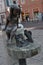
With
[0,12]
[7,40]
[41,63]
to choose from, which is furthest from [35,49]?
[0,12]

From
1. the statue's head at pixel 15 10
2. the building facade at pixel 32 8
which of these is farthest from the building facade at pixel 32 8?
the statue's head at pixel 15 10

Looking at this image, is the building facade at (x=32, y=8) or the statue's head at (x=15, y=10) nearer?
the statue's head at (x=15, y=10)

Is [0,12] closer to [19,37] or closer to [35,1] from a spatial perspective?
Result: [35,1]

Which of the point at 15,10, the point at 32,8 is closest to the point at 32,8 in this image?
the point at 32,8

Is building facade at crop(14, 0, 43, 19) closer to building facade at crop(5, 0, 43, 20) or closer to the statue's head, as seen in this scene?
building facade at crop(5, 0, 43, 20)

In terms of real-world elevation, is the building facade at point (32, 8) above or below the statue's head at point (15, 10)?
below

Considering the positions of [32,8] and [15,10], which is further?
[32,8]

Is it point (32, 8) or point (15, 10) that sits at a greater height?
point (15, 10)

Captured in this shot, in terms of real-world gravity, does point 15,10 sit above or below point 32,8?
above

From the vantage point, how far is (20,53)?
2.25 metres

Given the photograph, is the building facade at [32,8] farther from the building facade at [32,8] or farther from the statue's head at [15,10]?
the statue's head at [15,10]

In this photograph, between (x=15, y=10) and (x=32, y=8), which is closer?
(x=15, y=10)

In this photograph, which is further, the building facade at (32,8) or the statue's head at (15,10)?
the building facade at (32,8)

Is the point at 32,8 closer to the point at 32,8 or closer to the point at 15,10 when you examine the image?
the point at 32,8
